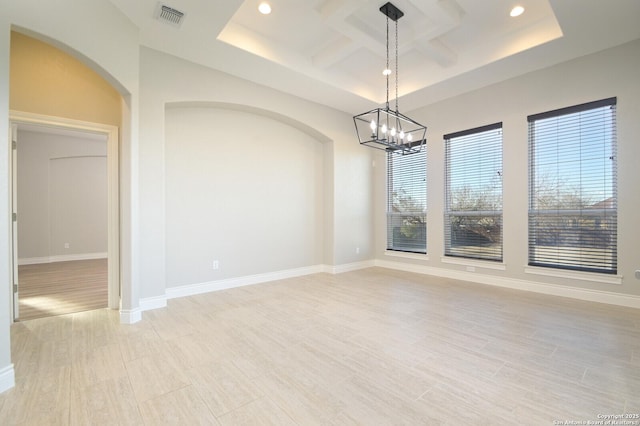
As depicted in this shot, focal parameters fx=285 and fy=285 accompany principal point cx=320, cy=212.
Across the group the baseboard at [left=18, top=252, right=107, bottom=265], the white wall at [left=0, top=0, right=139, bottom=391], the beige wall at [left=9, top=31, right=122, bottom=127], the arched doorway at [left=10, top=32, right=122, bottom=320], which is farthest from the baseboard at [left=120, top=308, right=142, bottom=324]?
the baseboard at [left=18, top=252, right=107, bottom=265]

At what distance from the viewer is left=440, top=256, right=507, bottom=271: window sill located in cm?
479

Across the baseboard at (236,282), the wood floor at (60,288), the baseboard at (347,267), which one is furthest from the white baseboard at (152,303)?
the baseboard at (347,267)

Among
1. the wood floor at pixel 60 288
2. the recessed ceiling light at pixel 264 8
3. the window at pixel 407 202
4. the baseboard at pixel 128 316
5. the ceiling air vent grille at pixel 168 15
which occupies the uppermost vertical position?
the recessed ceiling light at pixel 264 8

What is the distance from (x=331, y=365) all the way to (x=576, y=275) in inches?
157

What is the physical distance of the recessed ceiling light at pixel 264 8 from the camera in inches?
134

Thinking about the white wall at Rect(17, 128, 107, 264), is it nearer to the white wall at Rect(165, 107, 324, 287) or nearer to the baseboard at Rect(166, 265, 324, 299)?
the white wall at Rect(165, 107, 324, 287)

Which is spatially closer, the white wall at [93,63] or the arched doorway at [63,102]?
the white wall at [93,63]

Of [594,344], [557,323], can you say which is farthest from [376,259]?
[594,344]

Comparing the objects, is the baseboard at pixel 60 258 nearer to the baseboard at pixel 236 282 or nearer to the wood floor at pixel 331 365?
the wood floor at pixel 331 365

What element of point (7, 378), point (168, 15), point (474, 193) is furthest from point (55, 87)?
point (474, 193)

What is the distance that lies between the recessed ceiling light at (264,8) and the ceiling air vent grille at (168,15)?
914 millimetres

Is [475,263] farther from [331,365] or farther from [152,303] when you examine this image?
[152,303]

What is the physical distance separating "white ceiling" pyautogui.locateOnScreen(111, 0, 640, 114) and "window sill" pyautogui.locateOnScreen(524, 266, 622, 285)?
3.04 meters

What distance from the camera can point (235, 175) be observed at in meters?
4.80
